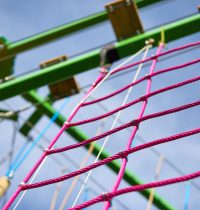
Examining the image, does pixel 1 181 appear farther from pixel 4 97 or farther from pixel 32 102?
pixel 32 102

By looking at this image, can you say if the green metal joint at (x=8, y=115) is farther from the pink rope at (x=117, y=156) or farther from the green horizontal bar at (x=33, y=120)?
the pink rope at (x=117, y=156)

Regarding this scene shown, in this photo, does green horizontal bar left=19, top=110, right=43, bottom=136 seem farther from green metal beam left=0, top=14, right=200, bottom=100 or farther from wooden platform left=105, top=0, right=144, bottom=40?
wooden platform left=105, top=0, right=144, bottom=40

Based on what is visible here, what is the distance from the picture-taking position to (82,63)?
11.6 ft

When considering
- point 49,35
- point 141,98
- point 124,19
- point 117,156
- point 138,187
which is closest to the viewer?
point 138,187

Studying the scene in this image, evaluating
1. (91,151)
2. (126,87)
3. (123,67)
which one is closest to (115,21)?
(123,67)

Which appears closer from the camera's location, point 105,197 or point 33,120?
point 105,197

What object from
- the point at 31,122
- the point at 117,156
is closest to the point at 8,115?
the point at 31,122

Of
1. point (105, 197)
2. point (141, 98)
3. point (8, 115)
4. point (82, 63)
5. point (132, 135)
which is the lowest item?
point (105, 197)

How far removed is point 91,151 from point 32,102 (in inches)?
29.3

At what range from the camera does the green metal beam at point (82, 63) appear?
3.40 m

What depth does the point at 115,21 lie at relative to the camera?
3.55 meters

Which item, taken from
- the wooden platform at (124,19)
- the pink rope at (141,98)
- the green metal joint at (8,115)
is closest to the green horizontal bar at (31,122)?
the green metal joint at (8,115)

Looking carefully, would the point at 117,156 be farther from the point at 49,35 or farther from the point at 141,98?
the point at 49,35

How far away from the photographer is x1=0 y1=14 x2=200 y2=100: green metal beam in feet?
11.2
